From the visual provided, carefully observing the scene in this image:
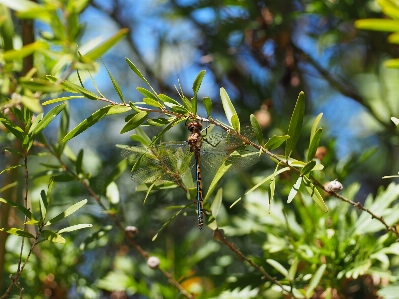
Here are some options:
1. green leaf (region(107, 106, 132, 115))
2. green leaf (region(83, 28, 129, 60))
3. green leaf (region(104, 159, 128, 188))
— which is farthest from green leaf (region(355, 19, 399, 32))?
green leaf (region(104, 159, 128, 188))

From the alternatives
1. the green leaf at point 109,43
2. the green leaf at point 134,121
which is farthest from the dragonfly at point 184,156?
the green leaf at point 109,43

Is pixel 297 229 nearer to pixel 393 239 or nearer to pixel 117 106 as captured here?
pixel 393 239

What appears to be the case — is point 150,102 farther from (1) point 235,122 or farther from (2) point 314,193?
(2) point 314,193

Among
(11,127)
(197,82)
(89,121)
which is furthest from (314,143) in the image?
(11,127)

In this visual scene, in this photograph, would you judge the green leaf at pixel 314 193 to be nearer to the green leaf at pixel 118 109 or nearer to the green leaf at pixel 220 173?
the green leaf at pixel 220 173

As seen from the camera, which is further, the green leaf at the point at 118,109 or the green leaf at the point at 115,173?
the green leaf at the point at 115,173

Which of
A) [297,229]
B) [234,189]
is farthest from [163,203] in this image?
[297,229]
